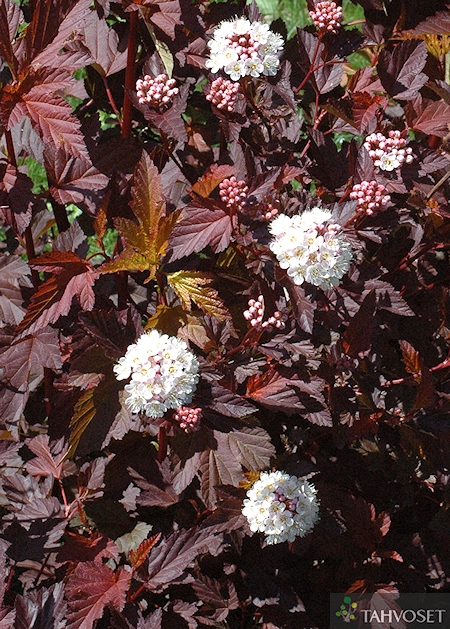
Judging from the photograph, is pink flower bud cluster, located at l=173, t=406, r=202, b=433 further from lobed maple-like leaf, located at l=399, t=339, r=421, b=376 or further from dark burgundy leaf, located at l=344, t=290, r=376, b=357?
lobed maple-like leaf, located at l=399, t=339, r=421, b=376

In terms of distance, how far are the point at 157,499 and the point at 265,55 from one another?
1.17 m

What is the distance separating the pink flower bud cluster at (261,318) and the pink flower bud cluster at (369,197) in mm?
305

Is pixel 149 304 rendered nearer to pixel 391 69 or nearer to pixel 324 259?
pixel 324 259

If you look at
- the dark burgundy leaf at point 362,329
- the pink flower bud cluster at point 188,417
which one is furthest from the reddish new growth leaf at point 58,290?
the dark burgundy leaf at point 362,329

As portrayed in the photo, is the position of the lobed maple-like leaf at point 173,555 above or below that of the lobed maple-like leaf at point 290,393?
below

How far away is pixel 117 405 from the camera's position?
1.61 m

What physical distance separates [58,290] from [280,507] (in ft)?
2.36

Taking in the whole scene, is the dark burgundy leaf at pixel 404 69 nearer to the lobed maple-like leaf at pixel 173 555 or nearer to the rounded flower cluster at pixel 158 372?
the rounded flower cluster at pixel 158 372

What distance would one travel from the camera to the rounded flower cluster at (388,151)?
1.62 meters

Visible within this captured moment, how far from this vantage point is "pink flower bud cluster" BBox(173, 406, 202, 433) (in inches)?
59.7

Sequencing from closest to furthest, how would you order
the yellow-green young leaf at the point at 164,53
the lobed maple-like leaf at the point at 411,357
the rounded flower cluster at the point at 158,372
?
the rounded flower cluster at the point at 158,372 → the yellow-green young leaf at the point at 164,53 → the lobed maple-like leaf at the point at 411,357

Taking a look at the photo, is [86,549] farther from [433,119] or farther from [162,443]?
[433,119]

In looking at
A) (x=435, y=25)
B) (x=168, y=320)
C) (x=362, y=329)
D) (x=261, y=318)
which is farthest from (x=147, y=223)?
(x=435, y=25)

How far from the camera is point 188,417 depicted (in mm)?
1520
